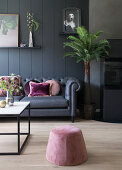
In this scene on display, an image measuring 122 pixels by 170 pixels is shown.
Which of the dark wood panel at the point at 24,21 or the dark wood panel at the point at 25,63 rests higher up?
the dark wood panel at the point at 24,21

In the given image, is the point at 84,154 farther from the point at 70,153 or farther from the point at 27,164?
the point at 27,164

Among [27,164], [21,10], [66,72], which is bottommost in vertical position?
[27,164]

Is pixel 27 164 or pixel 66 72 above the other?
pixel 66 72

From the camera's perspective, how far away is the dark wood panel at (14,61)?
15.4 feet

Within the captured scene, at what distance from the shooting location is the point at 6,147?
2.59 meters

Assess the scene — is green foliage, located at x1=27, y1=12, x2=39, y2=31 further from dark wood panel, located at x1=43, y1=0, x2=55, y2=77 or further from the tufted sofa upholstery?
the tufted sofa upholstery

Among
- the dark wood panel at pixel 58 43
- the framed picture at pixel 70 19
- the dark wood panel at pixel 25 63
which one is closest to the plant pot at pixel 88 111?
the dark wood panel at pixel 58 43

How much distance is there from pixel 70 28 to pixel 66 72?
0.96 m

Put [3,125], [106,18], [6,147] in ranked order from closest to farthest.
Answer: [6,147] → [3,125] → [106,18]

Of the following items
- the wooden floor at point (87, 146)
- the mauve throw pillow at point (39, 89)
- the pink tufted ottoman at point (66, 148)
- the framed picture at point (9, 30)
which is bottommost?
the wooden floor at point (87, 146)

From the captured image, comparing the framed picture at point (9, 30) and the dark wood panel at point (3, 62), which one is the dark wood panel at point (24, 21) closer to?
the framed picture at point (9, 30)

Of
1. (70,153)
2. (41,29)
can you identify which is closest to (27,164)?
(70,153)

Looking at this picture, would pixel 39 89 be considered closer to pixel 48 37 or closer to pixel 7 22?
pixel 48 37

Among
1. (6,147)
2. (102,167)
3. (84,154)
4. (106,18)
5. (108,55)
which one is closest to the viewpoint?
(102,167)
